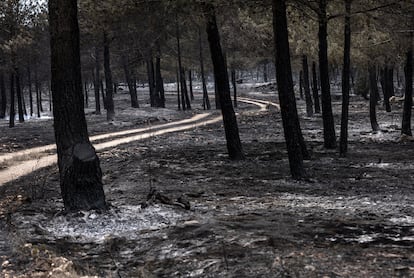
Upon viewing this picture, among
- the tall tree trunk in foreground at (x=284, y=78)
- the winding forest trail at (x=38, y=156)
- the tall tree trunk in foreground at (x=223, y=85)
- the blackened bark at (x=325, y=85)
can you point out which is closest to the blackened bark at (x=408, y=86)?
the blackened bark at (x=325, y=85)

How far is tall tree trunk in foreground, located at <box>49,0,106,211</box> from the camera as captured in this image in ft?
27.0

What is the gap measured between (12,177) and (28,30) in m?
20.8

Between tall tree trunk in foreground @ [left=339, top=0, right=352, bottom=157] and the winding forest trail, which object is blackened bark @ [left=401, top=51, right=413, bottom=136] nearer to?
tall tree trunk in foreground @ [left=339, top=0, right=352, bottom=157]

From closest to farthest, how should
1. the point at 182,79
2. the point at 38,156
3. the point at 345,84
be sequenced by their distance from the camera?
the point at 345,84
the point at 38,156
the point at 182,79

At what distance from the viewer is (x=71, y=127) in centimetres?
834

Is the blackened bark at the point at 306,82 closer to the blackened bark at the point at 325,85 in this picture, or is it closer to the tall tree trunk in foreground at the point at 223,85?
the blackened bark at the point at 325,85

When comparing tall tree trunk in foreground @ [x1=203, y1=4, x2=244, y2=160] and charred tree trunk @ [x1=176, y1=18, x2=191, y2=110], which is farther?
charred tree trunk @ [x1=176, y1=18, x2=191, y2=110]

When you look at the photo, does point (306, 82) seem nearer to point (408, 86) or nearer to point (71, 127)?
point (408, 86)

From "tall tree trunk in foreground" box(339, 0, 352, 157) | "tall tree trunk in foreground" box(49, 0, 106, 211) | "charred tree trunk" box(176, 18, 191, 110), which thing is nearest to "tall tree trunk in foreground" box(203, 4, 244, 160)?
"tall tree trunk in foreground" box(339, 0, 352, 157)

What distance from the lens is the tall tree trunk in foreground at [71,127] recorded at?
324 inches

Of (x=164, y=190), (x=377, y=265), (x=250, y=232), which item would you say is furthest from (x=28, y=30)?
(x=377, y=265)

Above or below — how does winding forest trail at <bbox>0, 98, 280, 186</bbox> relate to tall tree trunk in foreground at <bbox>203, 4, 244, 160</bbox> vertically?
below

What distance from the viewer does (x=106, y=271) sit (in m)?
5.84

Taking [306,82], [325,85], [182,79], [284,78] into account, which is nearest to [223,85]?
[284,78]
